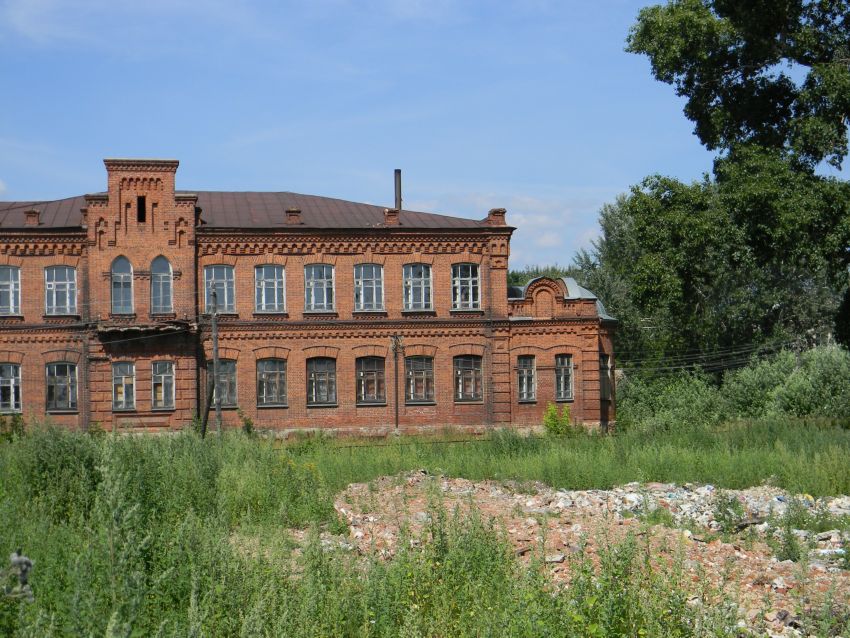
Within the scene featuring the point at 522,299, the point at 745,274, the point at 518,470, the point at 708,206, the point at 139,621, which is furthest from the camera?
the point at 745,274

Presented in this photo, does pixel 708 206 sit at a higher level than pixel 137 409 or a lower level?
higher

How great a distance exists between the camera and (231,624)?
781 centimetres

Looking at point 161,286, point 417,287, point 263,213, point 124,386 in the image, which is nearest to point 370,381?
point 417,287

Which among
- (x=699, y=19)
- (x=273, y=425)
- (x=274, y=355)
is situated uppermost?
(x=699, y=19)

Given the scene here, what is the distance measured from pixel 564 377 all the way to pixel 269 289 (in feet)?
34.2

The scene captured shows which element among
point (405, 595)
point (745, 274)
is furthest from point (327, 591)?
point (745, 274)

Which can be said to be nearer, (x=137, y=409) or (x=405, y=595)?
(x=405, y=595)

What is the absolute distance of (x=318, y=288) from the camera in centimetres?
3312

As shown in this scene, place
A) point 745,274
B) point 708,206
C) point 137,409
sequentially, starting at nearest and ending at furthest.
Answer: point 708,206 → point 137,409 → point 745,274

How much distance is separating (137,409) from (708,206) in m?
18.6

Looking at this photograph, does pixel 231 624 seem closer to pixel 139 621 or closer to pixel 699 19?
pixel 139 621

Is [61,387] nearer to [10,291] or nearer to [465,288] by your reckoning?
[10,291]

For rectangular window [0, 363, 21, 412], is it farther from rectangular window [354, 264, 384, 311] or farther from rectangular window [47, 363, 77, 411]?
rectangular window [354, 264, 384, 311]

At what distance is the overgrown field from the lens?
272 inches
